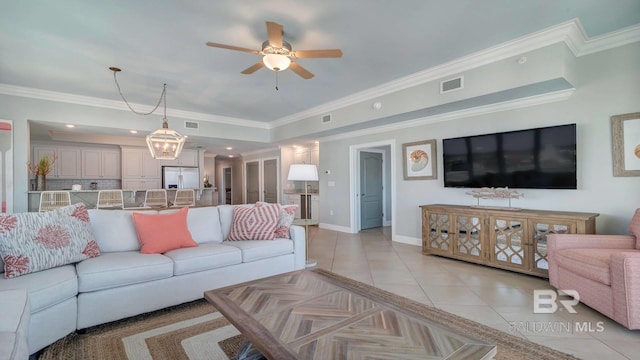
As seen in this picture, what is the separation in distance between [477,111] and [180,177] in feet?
23.9

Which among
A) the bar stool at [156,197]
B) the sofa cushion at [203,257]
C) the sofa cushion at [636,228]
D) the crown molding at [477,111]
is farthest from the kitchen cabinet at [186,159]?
the sofa cushion at [636,228]

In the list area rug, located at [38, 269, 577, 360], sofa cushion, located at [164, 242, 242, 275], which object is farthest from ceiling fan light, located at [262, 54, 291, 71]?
area rug, located at [38, 269, 577, 360]

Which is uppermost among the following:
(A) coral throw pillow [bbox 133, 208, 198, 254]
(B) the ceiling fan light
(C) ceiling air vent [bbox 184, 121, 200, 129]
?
(C) ceiling air vent [bbox 184, 121, 200, 129]

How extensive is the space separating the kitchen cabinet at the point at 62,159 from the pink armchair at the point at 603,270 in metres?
9.37

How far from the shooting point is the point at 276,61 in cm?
283

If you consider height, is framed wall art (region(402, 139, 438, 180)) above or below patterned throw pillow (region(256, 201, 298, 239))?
above

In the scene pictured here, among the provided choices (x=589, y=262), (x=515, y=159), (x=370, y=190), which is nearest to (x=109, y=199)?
(x=370, y=190)

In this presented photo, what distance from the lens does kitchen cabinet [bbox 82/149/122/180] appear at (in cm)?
723

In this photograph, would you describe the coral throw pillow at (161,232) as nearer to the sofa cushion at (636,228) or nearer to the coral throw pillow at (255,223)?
the coral throw pillow at (255,223)

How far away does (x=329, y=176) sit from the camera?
6.93 metres

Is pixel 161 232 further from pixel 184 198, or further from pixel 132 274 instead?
pixel 184 198

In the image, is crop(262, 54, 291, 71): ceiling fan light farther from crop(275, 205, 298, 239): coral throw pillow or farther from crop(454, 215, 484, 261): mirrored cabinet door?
crop(454, 215, 484, 261): mirrored cabinet door

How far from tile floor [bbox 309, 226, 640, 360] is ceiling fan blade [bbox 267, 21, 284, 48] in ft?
8.88

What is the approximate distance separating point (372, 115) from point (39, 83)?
5.17m
